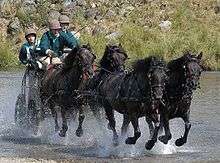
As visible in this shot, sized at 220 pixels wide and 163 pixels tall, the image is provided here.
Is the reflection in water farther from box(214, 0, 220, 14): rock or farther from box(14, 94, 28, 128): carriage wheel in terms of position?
box(214, 0, 220, 14): rock

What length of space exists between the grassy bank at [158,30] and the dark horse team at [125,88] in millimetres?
24562

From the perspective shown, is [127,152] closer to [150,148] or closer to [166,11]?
[150,148]

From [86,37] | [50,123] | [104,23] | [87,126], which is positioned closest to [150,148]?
[87,126]

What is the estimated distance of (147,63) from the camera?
12539mm

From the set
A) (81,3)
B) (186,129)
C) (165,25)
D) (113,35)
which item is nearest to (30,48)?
(186,129)

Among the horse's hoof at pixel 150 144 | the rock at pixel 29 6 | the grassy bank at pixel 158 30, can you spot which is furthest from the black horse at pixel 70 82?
the rock at pixel 29 6

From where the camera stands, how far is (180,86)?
12508 mm

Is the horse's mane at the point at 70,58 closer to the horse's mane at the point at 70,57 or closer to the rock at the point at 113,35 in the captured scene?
the horse's mane at the point at 70,57

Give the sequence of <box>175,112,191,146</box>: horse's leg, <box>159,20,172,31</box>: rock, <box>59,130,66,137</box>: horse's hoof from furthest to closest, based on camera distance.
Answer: <box>159,20,172,31</box>: rock, <box>59,130,66,137</box>: horse's hoof, <box>175,112,191,146</box>: horse's leg

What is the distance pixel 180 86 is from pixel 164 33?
34.9 metres

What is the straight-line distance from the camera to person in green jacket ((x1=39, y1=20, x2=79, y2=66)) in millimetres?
16031

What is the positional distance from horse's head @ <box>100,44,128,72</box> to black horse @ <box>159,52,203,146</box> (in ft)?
5.21

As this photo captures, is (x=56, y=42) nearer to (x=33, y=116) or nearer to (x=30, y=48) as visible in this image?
(x=30, y=48)

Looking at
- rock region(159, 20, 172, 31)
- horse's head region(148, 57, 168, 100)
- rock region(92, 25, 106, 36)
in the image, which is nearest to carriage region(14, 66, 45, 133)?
horse's head region(148, 57, 168, 100)
